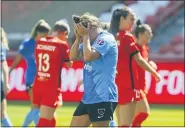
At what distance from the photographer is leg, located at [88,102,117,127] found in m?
7.77

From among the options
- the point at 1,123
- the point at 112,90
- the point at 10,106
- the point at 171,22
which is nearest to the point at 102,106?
the point at 112,90

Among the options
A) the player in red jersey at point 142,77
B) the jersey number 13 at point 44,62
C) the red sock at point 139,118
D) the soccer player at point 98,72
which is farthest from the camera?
the red sock at point 139,118

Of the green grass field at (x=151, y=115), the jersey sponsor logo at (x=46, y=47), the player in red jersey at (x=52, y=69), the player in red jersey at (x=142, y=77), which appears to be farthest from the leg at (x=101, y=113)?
the green grass field at (x=151, y=115)

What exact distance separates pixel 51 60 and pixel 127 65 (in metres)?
1.18

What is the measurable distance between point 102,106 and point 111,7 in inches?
807

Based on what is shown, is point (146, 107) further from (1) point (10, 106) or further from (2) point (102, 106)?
(1) point (10, 106)

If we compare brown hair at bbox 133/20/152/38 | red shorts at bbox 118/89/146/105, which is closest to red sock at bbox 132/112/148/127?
red shorts at bbox 118/89/146/105

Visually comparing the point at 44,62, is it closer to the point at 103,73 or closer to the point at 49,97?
the point at 49,97

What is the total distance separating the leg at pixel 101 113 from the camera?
7.77 metres

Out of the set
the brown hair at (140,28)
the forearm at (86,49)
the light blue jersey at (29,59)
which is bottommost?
the light blue jersey at (29,59)

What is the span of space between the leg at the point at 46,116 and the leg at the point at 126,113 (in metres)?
1.06

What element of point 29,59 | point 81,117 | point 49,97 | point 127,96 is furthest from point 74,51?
point 29,59

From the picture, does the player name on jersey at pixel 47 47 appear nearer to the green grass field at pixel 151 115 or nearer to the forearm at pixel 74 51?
the forearm at pixel 74 51

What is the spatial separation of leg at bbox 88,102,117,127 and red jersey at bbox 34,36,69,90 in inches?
102
